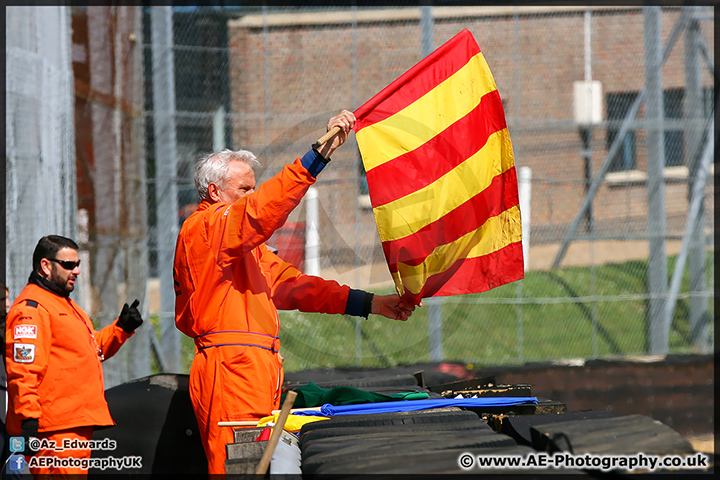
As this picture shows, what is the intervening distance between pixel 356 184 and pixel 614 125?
4.42 metres

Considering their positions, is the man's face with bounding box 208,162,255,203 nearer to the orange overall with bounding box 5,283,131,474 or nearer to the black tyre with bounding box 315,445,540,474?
the orange overall with bounding box 5,283,131,474

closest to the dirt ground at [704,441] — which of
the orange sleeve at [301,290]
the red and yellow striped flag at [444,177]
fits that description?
the red and yellow striped flag at [444,177]

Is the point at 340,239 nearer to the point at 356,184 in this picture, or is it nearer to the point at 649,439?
the point at 649,439

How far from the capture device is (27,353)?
3898 millimetres

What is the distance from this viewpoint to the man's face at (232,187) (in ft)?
11.8

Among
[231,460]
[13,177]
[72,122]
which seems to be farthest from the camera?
[72,122]

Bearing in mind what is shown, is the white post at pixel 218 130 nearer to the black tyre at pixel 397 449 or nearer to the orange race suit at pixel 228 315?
the orange race suit at pixel 228 315

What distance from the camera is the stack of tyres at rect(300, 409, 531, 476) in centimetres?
236

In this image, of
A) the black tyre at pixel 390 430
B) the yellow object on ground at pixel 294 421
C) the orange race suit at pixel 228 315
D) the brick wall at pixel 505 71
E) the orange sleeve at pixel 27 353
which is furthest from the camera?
the brick wall at pixel 505 71

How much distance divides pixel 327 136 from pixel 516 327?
731 cm

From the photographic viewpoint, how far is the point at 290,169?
311cm

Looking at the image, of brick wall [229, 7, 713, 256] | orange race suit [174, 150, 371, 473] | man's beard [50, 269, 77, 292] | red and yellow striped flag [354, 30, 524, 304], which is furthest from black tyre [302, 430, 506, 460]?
brick wall [229, 7, 713, 256]

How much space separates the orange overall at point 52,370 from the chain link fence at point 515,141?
383 centimetres

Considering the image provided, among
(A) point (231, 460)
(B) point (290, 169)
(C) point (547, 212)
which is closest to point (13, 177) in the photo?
(B) point (290, 169)
